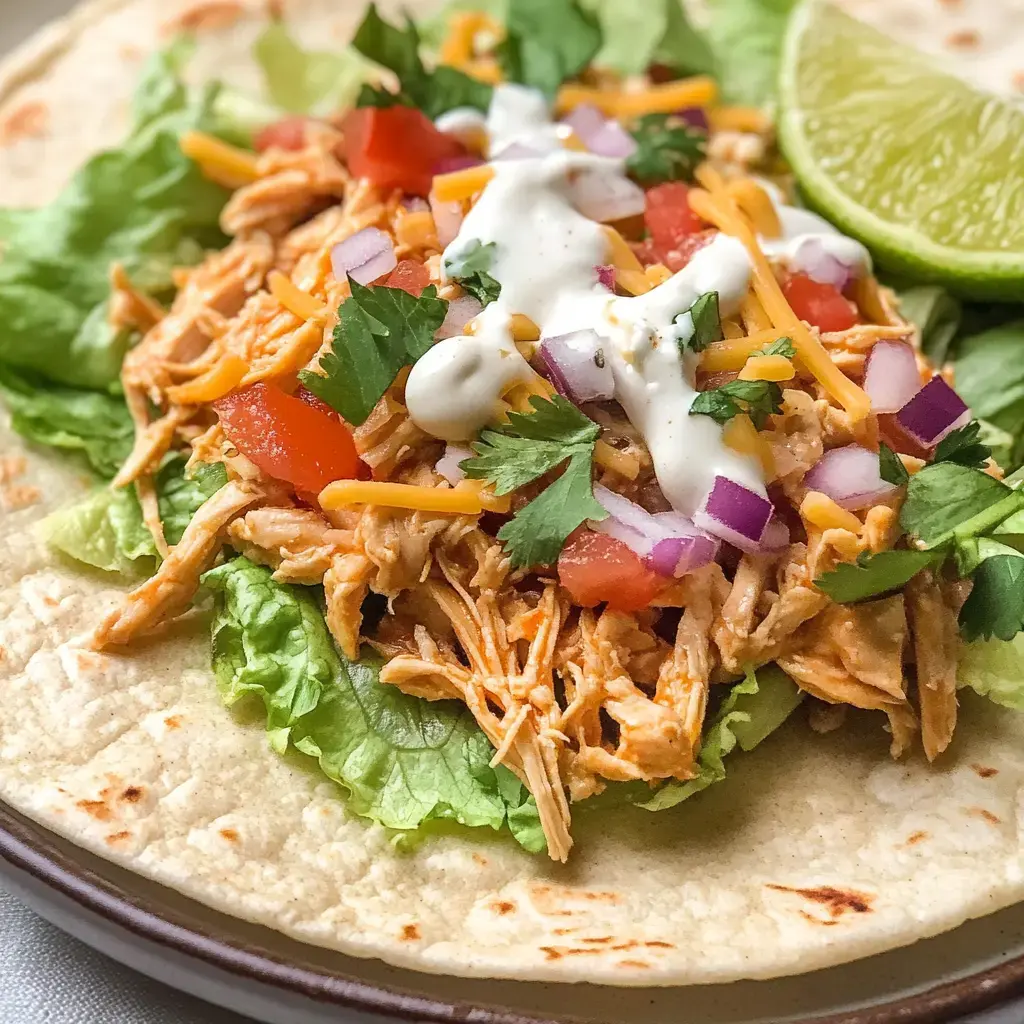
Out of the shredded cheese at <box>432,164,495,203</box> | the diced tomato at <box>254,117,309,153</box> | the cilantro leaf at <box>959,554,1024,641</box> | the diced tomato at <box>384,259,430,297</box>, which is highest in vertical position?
the shredded cheese at <box>432,164,495,203</box>

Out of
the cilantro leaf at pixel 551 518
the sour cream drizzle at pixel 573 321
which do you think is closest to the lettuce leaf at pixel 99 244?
the sour cream drizzle at pixel 573 321

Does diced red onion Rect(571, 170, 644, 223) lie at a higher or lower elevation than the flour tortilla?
higher

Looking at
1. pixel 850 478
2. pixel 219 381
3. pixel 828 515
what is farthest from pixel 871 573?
pixel 219 381

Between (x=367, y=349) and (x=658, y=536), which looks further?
(x=367, y=349)

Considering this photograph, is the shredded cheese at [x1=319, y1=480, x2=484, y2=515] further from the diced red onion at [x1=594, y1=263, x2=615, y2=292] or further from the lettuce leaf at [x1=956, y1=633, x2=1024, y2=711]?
the lettuce leaf at [x1=956, y1=633, x2=1024, y2=711]

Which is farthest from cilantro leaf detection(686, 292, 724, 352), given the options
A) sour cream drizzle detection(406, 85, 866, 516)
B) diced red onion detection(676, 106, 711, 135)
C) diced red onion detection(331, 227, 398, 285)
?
diced red onion detection(676, 106, 711, 135)

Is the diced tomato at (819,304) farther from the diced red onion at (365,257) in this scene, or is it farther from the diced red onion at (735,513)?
the diced red onion at (365,257)

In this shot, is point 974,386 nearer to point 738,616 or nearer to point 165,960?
point 738,616

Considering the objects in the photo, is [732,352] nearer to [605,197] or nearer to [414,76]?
[605,197]
